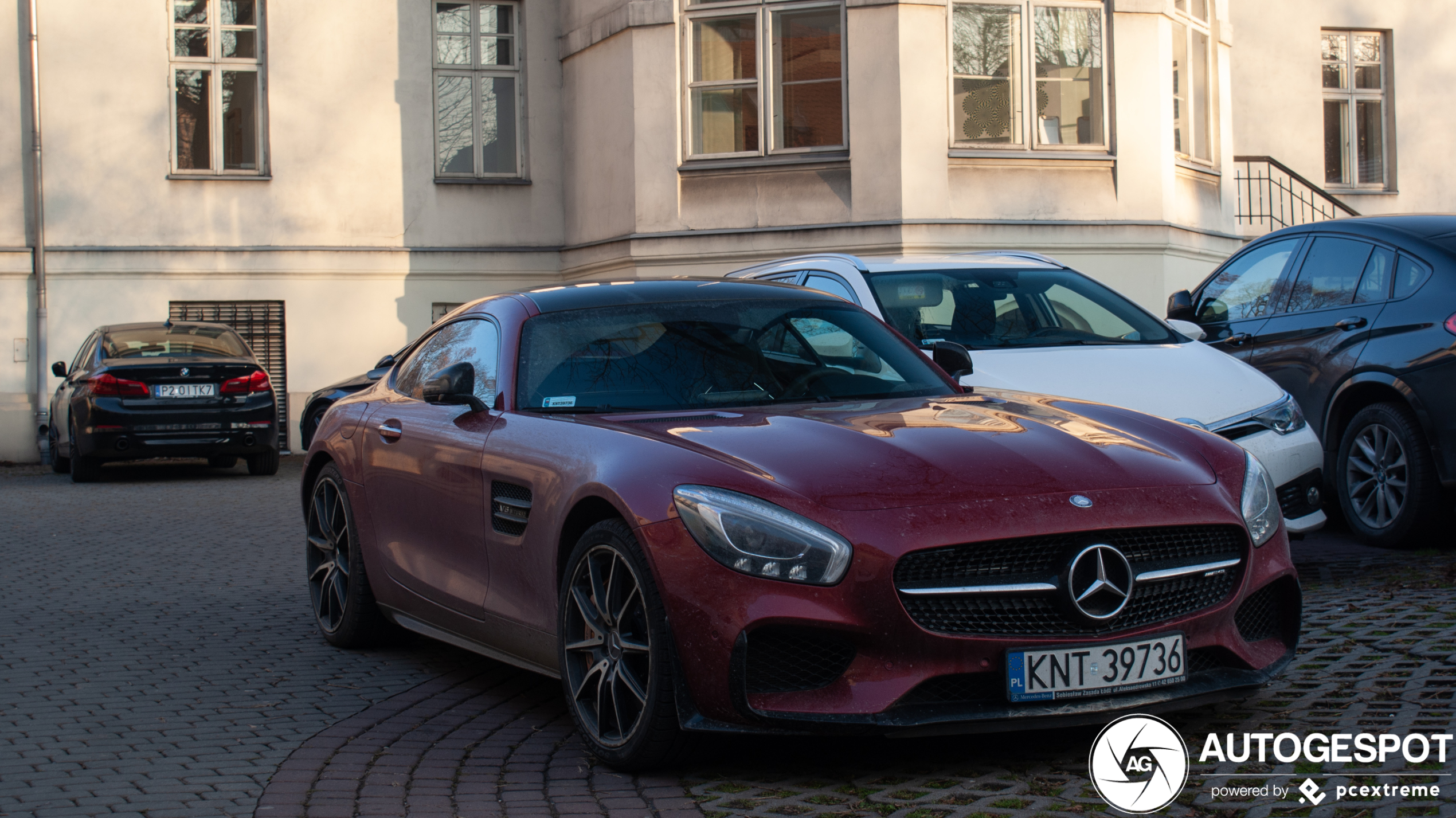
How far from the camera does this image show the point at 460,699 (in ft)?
18.3

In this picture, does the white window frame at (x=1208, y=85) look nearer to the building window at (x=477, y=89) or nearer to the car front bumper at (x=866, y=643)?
the building window at (x=477, y=89)

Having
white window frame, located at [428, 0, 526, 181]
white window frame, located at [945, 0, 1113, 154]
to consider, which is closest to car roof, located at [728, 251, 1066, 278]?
white window frame, located at [945, 0, 1113, 154]

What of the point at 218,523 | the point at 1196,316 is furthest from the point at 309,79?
the point at 1196,316

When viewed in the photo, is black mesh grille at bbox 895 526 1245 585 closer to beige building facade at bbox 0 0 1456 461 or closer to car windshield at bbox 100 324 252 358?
car windshield at bbox 100 324 252 358

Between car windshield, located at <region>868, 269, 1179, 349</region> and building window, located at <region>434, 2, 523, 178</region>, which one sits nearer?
car windshield, located at <region>868, 269, 1179, 349</region>

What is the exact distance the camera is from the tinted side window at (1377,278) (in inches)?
327

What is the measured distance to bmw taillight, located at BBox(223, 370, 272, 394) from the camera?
52.1ft

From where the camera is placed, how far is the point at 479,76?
2175 centimetres

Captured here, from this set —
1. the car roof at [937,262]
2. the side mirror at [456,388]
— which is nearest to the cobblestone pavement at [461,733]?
the side mirror at [456,388]

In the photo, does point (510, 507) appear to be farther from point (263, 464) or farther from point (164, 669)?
point (263, 464)

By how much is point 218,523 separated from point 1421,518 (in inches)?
330

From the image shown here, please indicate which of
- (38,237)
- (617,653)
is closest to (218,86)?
(38,237)

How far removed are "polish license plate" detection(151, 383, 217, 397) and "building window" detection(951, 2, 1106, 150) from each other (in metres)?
8.85

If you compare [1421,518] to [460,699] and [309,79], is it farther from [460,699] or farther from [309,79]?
[309,79]
